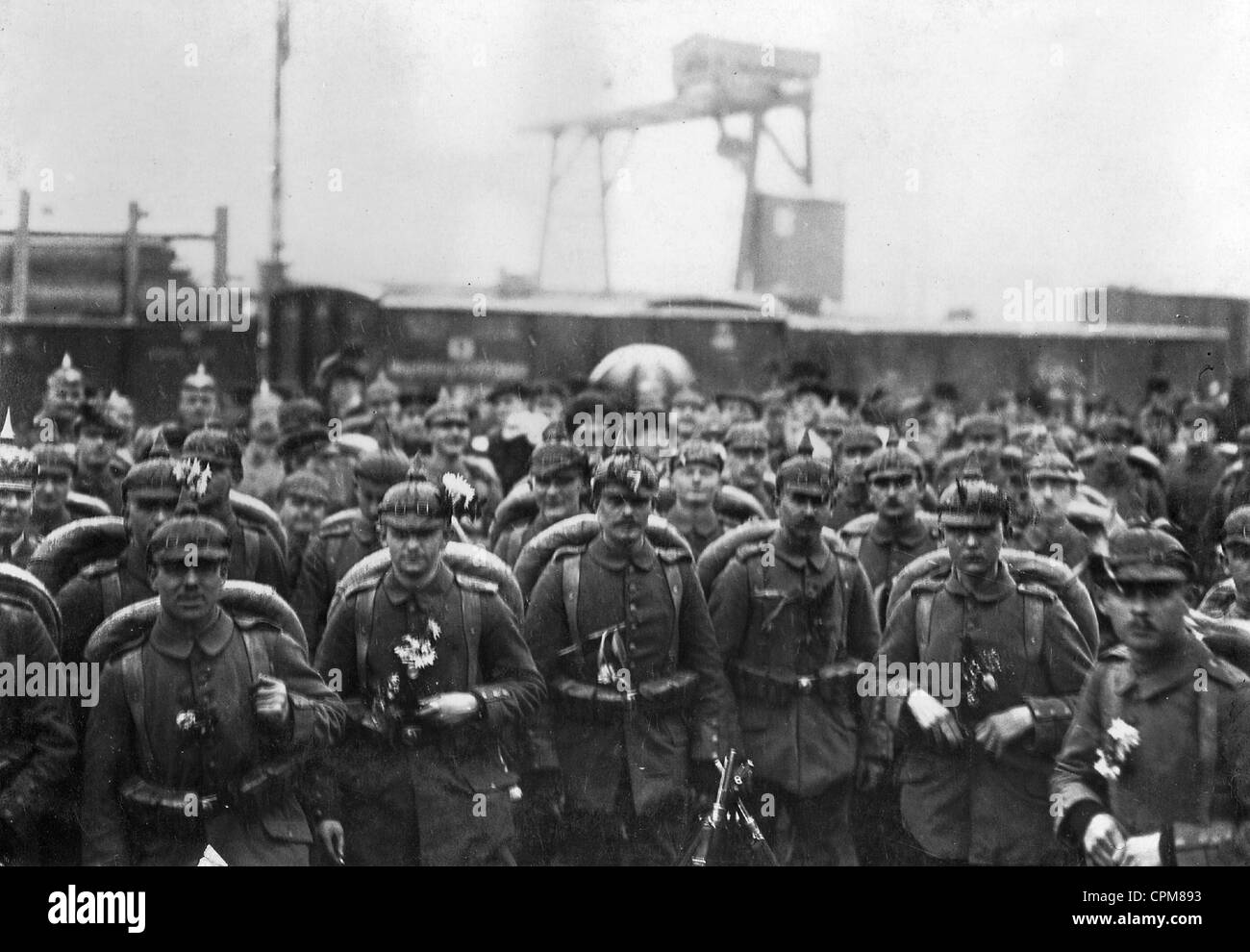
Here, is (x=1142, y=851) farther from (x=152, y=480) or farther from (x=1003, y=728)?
(x=152, y=480)

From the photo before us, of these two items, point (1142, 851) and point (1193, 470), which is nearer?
point (1142, 851)

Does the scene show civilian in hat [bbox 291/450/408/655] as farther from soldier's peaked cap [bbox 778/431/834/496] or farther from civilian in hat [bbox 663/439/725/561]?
soldier's peaked cap [bbox 778/431/834/496]

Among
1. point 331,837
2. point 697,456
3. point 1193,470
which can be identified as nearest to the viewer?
point 331,837

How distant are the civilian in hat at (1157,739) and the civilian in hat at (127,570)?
3.23 metres

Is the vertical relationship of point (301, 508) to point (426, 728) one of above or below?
above

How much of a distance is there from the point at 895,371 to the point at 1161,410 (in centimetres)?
115

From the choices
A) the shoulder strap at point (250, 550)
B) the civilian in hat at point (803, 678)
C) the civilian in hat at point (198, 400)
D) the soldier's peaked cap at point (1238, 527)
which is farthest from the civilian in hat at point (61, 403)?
the soldier's peaked cap at point (1238, 527)

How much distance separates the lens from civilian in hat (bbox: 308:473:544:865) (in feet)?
14.3

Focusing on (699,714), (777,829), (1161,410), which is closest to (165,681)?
(699,714)

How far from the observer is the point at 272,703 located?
4.23m

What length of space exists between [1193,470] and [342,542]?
11.6 feet

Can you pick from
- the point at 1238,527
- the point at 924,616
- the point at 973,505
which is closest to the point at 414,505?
the point at 924,616

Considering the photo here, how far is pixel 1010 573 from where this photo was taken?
181 inches

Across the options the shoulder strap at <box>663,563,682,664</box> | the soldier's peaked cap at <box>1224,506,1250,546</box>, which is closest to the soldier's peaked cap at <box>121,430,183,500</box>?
the shoulder strap at <box>663,563,682,664</box>
